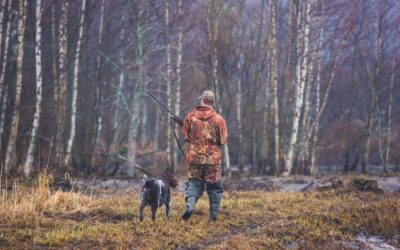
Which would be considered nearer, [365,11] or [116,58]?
[365,11]

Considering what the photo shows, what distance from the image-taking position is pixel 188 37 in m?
23.6

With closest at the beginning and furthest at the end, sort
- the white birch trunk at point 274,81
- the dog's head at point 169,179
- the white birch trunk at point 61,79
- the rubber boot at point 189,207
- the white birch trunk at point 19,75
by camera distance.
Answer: the rubber boot at point 189,207
the dog's head at point 169,179
the white birch trunk at point 19,75
the white birch trunk at point 61,79
the white birch trunk at point 274,81

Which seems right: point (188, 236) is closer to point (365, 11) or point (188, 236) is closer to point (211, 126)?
point (211, 126)

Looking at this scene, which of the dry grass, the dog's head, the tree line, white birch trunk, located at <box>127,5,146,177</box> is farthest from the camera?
white birch trunk, located at <box>127,5,146,177</box>

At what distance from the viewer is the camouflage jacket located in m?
8.12

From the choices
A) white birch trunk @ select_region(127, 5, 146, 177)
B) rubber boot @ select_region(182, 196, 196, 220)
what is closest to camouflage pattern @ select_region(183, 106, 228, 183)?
rubber boot @ select_region(182, 196, 196, 220)

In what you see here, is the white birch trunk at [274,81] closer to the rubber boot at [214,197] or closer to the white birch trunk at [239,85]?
the white birch trunk at [239,85]

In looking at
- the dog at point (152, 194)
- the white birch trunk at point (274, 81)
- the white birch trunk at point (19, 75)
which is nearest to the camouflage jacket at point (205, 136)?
the dog at point (152, 194)

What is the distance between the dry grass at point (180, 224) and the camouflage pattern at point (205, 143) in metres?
0.77

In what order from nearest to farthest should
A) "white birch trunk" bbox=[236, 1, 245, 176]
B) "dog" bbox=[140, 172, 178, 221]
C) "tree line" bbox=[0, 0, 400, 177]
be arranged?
"dog" bbox=[140, 172, 178, 221] → "tree line" bbox=[0, 0, 400, 177] → "white birch trunk" bbox=[236, 1, 245, 176]

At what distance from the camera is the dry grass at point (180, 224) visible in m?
6.63

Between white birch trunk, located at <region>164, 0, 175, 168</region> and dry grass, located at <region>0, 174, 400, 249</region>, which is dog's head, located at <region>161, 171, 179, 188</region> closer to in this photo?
dry grass, located at <region>0, 174, 400, 249</region>

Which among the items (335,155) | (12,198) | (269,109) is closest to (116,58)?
(269,109)

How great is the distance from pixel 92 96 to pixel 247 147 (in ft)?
33.1
